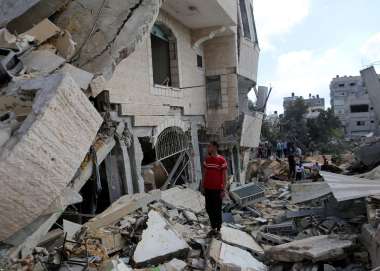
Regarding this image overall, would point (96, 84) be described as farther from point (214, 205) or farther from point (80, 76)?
point (214, 205)

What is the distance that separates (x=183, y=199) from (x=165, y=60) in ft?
14.2

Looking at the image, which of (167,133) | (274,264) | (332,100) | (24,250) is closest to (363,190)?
(274,264)

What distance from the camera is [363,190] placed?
5883 mm

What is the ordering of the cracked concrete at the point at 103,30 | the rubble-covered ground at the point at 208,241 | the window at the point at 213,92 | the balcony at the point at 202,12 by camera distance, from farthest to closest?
the window at the point at 213,92, the balcony at the point at 202,12, the cracked concrete at the point at 103,30, the rubble-covered ground at the point at 208,241

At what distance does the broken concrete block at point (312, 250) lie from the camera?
4.86m

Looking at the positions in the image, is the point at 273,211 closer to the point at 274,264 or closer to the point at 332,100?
the point at 274,264

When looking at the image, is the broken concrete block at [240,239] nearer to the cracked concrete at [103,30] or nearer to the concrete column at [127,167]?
the concrete column at [127,167]

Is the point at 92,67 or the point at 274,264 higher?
the point at 92,67

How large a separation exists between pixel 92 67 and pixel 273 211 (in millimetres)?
5290

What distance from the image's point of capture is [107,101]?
723cm

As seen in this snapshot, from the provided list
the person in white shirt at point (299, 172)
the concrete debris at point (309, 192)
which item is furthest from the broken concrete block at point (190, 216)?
the person in white shirt at point (299, 172)

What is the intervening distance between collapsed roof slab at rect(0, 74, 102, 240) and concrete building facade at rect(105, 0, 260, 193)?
286cm

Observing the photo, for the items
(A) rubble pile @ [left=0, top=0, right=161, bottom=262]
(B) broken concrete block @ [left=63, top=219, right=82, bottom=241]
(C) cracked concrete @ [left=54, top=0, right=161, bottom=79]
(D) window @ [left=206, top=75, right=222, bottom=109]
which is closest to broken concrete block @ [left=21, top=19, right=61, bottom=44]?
(A) rubble pile @ [left=0, top=0, right=161, bottom=262]

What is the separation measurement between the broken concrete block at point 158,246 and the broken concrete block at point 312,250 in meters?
1.19
